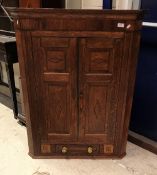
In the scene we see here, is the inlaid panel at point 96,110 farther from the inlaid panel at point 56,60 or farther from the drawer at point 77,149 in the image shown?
the inlaid panel at point 56,60

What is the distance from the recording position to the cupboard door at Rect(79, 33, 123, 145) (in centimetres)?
140

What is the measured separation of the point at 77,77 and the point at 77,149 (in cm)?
62

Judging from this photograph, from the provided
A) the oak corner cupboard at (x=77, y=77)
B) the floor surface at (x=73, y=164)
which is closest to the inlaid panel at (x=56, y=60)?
the oak corner cupboard at (x=77, y=77)

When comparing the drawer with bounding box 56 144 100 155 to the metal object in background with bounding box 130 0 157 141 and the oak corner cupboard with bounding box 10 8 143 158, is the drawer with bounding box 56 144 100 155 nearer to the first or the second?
the oak corner cupboard with bounding box 10 8 143 158

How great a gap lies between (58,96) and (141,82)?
75 centimetres

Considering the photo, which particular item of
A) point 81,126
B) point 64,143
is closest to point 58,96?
point 81,126

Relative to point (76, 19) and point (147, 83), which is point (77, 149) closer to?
point (147, 83)

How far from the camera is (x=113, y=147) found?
1730 millimetres

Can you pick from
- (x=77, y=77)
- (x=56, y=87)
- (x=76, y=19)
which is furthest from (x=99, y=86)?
(x=76, y=19)

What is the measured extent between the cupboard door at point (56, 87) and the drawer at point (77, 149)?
0.25ft

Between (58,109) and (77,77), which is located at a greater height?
(77,77)

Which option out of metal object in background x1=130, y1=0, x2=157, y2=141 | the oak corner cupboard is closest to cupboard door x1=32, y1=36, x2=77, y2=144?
the oak corner cupboard

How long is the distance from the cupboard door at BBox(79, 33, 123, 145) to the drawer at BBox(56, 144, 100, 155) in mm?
71

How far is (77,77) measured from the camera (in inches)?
58.8
